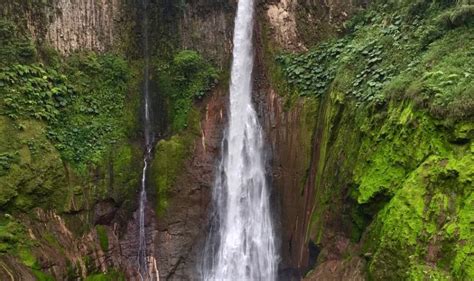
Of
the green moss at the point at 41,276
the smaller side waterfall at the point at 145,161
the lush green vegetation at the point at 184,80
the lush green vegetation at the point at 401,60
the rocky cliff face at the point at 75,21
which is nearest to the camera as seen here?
the lush green vegetation at the point at 401,60

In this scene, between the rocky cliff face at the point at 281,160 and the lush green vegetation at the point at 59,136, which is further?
the lush green vegetation at the point at 59,136

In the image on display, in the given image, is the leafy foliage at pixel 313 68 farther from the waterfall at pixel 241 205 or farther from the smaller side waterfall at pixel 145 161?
the smaller side waterfall at pixel 145 161

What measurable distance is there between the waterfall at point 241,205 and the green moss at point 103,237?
10.2ft

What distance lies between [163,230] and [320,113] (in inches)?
252

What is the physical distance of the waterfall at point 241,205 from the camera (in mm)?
14539

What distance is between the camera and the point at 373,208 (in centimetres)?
1126

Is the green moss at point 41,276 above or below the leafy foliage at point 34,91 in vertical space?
below

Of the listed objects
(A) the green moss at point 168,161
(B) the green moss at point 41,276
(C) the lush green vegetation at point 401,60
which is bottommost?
(B) the green moss at point 41,276

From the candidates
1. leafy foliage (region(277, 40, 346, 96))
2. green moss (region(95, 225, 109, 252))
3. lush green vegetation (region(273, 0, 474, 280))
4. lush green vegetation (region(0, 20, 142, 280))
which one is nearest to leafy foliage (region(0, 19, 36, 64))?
lush green vegetation (region(0, 20, 142, 280))

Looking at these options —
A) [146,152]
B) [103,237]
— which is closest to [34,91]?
[146,152]

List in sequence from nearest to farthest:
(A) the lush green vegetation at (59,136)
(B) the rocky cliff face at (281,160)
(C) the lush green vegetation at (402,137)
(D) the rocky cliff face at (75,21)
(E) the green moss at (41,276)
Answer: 1. (C) the lush green vegetation at (402,137)
2. (B) the rocky cliff face at (281,160)
3. (E) the green moss at (41,276)
4. (A) the lush green vegetation at (59,136)
5. (D) the rocky cliff face at (75,21)

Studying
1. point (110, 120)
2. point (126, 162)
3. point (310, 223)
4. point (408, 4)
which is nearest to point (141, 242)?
Answer: point (126, 162)

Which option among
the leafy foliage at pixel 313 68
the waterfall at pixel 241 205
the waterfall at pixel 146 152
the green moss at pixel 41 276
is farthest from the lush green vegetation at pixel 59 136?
the leafy foliage at pixel 313 68

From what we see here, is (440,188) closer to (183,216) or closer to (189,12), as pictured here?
(183,216)
